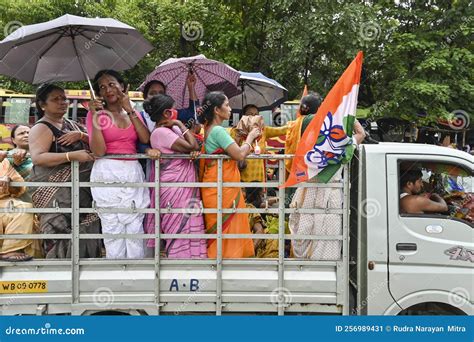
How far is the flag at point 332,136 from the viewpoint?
10.7 ft

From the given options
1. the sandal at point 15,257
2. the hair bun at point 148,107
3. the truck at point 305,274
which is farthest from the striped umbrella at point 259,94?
the sandal at point 15,257

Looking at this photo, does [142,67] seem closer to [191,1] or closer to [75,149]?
[191,1]

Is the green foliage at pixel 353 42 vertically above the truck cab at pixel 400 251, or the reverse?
the green foliage at pixel 353 42

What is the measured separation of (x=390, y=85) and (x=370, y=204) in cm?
829

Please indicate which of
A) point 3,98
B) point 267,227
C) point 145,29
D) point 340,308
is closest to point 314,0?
point 145,29

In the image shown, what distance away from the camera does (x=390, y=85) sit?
10914 mm

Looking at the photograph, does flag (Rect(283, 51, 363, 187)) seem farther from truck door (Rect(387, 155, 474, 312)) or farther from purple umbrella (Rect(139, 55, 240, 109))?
purple umbrella (Rect(139, 55, 240, 109))

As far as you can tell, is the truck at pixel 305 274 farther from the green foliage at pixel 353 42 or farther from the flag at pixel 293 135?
the green foliage at pixel 353 42

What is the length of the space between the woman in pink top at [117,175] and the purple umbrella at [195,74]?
1.22 m

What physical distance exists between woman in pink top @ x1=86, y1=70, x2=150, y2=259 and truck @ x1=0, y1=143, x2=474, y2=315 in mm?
120

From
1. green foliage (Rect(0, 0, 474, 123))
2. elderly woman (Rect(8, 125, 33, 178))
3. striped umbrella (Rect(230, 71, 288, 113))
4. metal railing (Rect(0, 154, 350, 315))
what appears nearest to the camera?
metal railing (Rect(0, 154, 350, 315))

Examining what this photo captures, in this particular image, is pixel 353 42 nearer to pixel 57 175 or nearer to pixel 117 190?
pixel 117 190

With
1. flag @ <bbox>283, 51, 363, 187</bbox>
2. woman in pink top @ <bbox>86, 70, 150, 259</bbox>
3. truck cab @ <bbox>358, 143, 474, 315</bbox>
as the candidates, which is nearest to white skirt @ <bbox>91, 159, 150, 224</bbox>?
woman in pink top @ <bbox>86, 70, 150, 259</bbox>

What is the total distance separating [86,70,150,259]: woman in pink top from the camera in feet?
10.9
